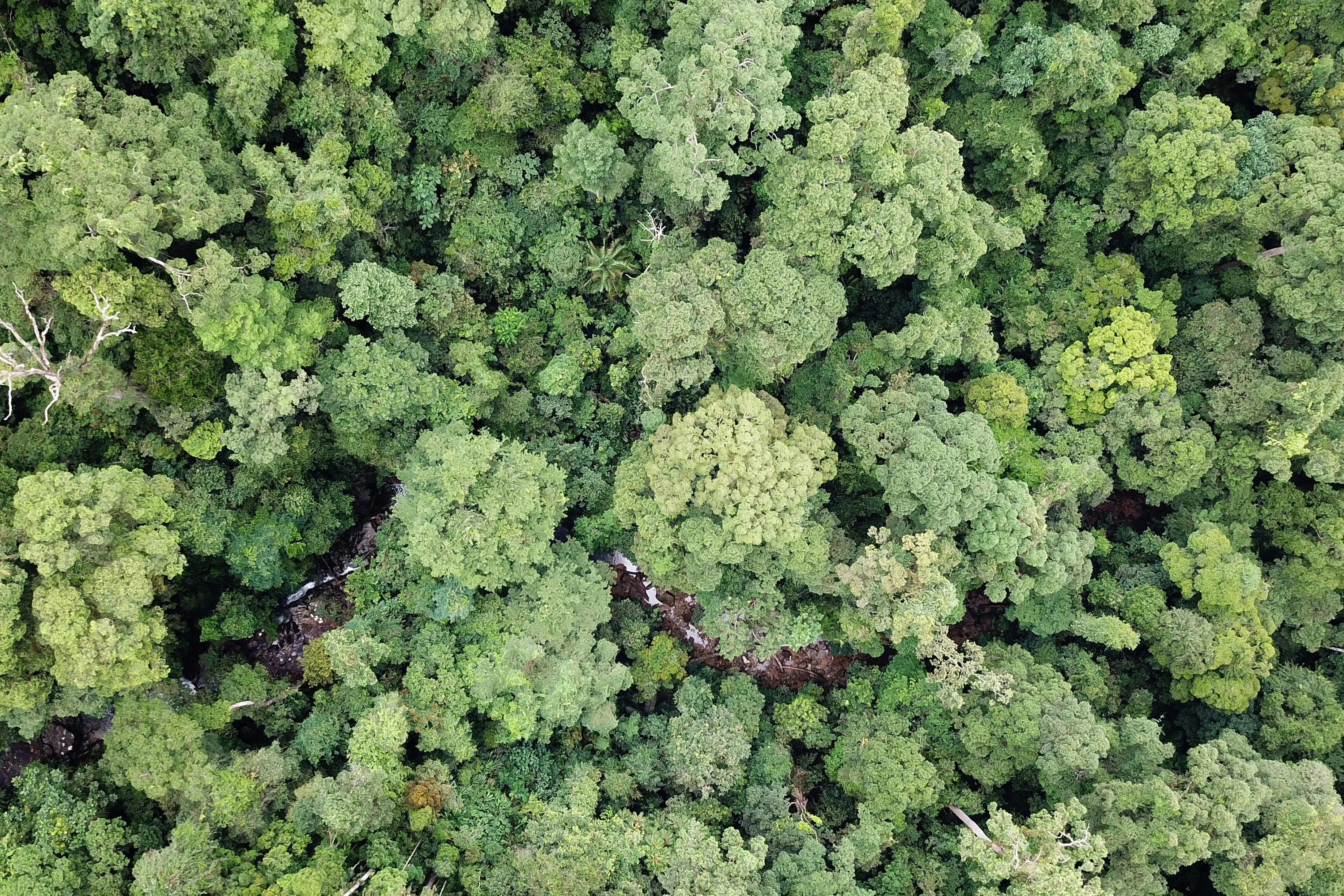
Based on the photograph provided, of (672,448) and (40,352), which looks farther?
(672,448)

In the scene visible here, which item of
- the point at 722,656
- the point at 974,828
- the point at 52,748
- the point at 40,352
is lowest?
the point at 52,748

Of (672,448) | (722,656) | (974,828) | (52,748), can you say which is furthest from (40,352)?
(974,828)

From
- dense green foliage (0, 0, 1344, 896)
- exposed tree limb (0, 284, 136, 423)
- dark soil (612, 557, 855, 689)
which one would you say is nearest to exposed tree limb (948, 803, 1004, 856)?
dense green foliage (0, 0, 1344, 896)

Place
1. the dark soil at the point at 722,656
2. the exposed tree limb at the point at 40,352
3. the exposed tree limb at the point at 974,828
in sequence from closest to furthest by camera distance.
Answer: the exposed tree limb at the point at 40,352 → the exposed tree limb at the point at 974,828 → the dark soil at the point at 722,656

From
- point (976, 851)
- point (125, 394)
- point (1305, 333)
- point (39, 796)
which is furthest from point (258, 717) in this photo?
point (1305, 333)

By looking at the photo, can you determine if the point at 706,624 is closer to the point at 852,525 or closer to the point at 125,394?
the point at 852,525

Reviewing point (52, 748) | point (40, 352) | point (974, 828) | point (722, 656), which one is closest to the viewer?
point (40, 352)

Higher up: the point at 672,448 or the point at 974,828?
the point at 672,448

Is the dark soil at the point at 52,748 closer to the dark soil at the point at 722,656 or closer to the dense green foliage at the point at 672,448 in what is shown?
the dense green foliage at the point at 672,448

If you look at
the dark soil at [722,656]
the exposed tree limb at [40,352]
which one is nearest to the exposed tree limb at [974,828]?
the dark soil at [722,656]

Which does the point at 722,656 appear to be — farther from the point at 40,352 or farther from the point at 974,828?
the point at 40,352
